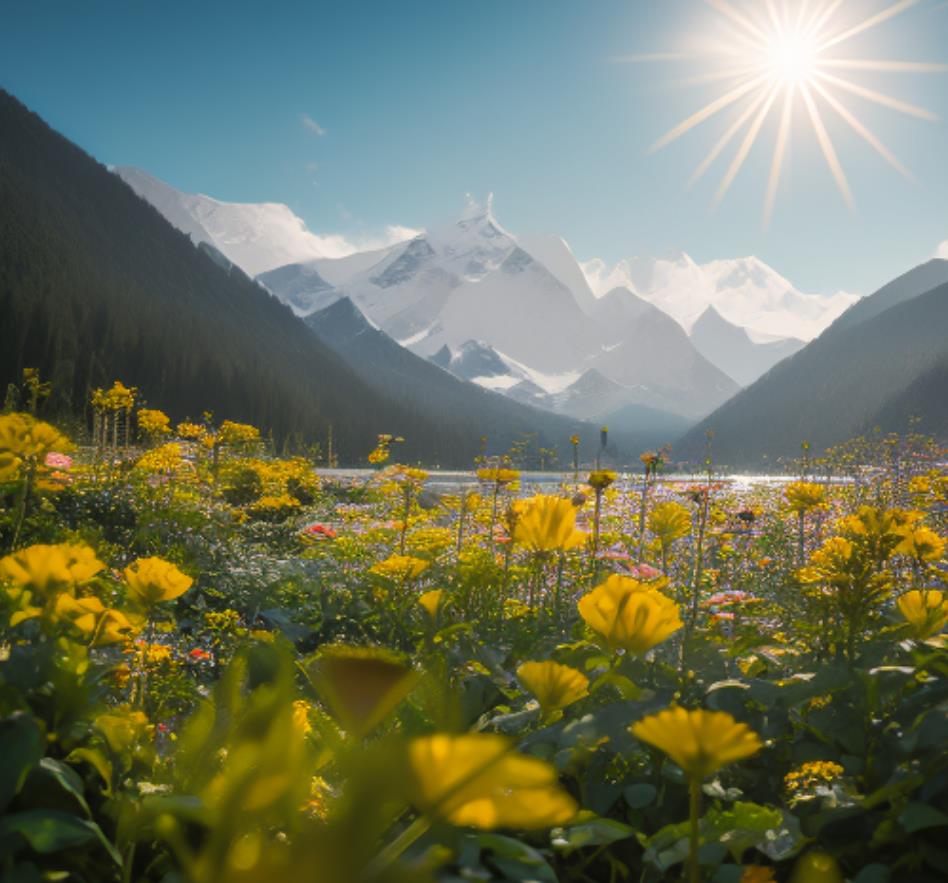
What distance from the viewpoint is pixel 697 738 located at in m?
0.62

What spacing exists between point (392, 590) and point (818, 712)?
78.9 inches

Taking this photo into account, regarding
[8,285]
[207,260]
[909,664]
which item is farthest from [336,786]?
[207,260]

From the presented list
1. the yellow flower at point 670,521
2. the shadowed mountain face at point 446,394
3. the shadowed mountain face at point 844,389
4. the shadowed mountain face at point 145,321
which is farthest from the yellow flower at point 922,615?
the shadowed mountain face at point 844,389

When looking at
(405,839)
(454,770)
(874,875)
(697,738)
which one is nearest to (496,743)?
(454,770)

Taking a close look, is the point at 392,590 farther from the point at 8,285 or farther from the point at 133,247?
the point at 133,247

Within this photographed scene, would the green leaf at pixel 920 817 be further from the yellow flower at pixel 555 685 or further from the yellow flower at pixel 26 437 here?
the yellow flower at pixel 26 437

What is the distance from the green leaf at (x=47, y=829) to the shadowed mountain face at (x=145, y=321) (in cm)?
1087

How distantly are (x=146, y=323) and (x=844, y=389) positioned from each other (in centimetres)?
8414

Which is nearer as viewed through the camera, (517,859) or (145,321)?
(517,859)

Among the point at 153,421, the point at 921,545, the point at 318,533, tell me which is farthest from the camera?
the point at 153,421

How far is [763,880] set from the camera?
908 millimetres

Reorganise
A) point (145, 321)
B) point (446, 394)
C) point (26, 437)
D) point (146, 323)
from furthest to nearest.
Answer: point (446, 394), point (145, 321), point (146, 323), point (26, 437)

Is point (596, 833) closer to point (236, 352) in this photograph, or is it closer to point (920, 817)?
point (920, 817)

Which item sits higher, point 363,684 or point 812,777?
point 363,684
